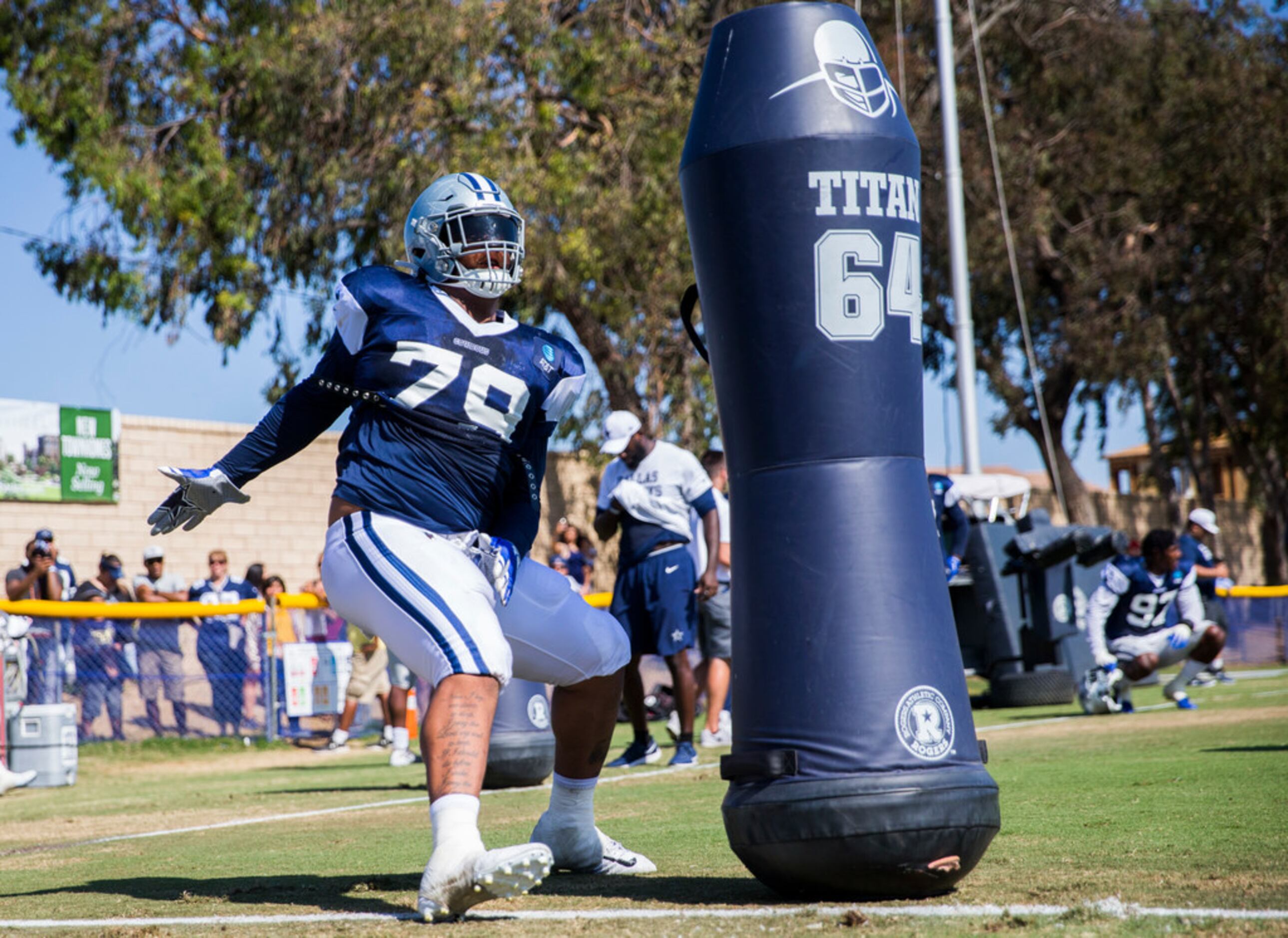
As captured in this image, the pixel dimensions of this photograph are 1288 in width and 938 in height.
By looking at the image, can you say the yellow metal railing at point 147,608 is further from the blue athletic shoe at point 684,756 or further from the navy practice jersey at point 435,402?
the navy practice jersey at point 435,402

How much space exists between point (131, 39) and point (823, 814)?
66.6 feet

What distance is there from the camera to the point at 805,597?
4.21 metres

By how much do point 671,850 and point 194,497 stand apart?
6.64ft

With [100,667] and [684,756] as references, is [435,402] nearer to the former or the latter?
[684,756]

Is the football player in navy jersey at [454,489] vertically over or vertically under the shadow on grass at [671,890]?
over

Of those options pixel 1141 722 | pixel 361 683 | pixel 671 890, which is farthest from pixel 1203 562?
pixel 671 890

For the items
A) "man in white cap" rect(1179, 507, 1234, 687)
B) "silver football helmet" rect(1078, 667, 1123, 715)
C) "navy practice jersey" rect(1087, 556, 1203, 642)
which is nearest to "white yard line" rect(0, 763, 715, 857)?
"silver football helmet" rect(1078, 667, 1123, 715)

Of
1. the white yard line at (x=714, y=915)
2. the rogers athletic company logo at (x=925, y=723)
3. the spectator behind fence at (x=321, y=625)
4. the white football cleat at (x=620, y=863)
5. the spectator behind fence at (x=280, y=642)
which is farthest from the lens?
the spectator behind fence at (x=321, y=625)

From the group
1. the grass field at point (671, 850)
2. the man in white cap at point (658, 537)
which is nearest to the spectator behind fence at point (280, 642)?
the grass field at point (671, 850)

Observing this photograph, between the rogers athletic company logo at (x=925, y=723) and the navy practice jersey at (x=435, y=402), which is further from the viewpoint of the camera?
→ the navy practice jersey at (x=435, y=402)

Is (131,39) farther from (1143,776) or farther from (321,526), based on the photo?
(1143,776)

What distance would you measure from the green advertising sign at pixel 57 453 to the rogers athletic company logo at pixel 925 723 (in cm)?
1475

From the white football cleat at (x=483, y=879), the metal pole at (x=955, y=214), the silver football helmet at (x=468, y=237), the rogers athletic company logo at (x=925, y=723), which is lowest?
the white football cleat at (x=483, y=879)

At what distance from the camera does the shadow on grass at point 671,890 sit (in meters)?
4.19
